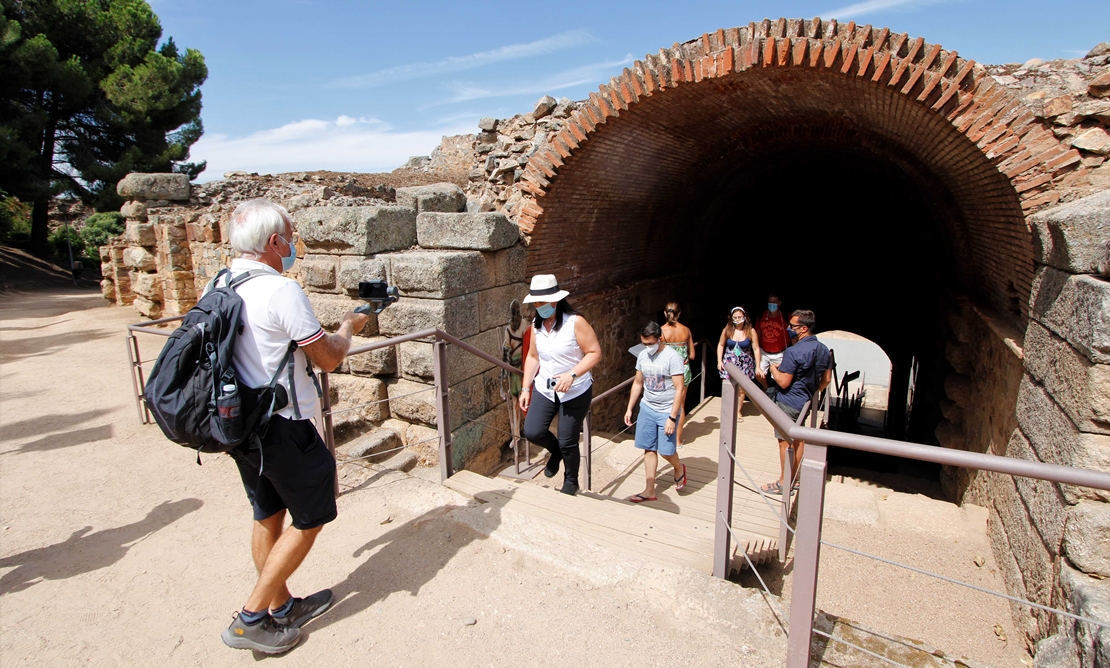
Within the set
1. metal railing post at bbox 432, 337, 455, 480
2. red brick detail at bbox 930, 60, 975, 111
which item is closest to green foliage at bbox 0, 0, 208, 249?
metal railing post at bbox 432, 337, 455, 480

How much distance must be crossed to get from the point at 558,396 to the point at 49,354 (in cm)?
806

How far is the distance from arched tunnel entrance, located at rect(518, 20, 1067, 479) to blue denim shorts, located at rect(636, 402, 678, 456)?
206 cm

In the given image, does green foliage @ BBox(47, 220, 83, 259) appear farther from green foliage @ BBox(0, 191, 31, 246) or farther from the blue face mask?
the blue face mask

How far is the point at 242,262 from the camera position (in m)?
2.38

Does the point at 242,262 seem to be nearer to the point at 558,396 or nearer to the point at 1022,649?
the point at 558,396

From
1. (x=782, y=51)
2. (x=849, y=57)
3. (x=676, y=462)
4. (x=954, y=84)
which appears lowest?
(x=676, y=462)

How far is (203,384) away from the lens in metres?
2.16

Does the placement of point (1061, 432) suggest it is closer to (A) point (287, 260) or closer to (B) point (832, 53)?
(B) point (832, 53)

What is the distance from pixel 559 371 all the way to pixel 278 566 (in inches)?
82.6

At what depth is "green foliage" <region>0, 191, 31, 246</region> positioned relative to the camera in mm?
18500

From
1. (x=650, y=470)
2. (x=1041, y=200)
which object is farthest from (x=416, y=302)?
(x=1041, y=200)

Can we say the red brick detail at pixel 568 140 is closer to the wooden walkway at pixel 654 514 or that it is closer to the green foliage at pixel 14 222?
the wooden walkway at pixel 654 514

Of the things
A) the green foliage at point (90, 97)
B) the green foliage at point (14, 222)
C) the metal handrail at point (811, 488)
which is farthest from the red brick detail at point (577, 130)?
the green foliage at point (14, 222)

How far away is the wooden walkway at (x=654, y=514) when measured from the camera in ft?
10.9
